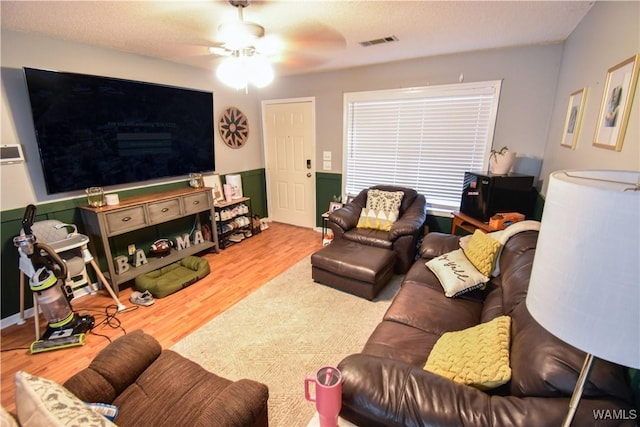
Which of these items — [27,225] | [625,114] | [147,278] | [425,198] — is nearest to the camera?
[625,114]

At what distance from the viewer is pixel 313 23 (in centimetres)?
225

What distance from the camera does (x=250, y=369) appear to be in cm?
194

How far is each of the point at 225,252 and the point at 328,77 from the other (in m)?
2.85

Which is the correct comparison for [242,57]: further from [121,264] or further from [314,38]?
[121,264]

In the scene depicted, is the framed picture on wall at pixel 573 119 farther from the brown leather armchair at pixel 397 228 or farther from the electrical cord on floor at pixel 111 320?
the electrical cord on floor at pixel 111 320

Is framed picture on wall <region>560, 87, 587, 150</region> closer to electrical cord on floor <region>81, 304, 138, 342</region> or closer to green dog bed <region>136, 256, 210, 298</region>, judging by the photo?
green dog bed <region>136, 256, 210, 298</region>

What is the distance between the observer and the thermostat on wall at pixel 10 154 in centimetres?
230

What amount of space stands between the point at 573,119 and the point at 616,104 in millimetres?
812

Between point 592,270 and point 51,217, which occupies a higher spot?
point 592,270

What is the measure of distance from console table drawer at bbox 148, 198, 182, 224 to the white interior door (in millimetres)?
1910

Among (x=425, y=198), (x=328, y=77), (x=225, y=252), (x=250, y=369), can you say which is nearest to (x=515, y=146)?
(x=425, y=198)

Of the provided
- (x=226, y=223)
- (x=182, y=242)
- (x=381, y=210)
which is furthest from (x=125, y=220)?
(x=381, y=210)

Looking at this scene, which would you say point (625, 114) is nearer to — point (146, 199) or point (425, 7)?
point (425, 7)

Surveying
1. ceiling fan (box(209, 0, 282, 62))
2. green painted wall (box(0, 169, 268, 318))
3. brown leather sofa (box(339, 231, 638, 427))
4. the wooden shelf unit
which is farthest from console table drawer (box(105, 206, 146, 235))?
brown leather sofa (box(339, 231, 638, 427))
